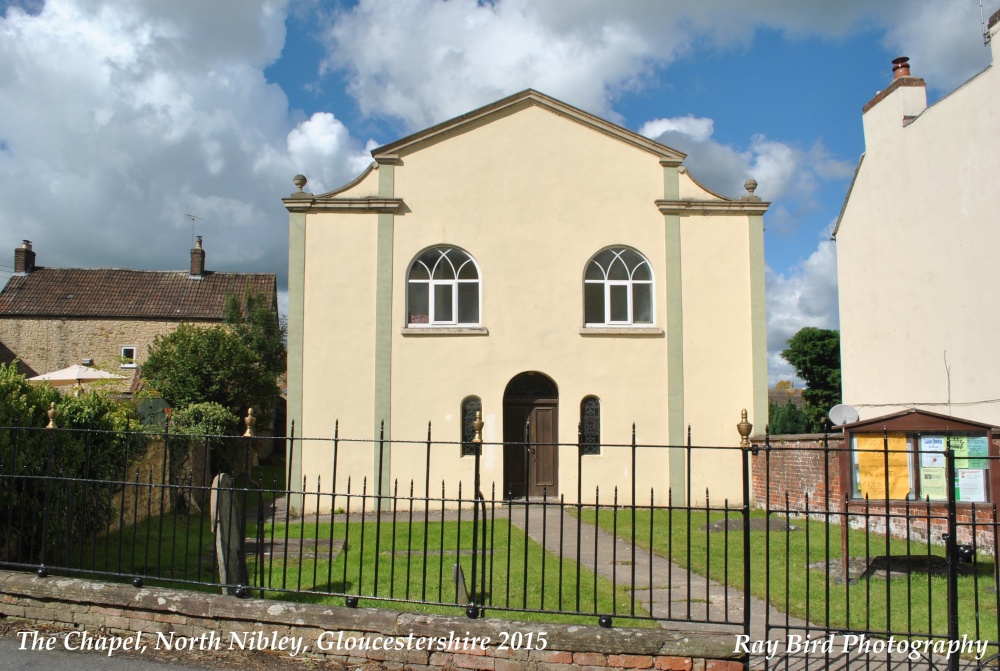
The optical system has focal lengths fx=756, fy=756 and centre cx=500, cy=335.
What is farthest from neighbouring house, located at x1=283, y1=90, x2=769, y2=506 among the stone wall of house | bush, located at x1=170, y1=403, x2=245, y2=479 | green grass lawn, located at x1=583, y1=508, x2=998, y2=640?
the stone wall of house

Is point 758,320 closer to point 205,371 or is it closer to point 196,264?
point 205,371

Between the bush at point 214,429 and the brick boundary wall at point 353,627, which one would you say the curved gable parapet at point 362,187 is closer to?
the bush at point 214,429

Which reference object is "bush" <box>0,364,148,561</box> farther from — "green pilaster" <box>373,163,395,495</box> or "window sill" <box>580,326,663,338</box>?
"window sill" <box>580,326,663,338</box>

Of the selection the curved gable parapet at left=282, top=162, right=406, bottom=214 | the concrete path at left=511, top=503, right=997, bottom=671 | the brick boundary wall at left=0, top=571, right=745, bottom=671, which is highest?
the curved gable parapet at left=282, top=162, right=406, bottom=214

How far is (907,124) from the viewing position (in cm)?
1689

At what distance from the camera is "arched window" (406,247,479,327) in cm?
1569

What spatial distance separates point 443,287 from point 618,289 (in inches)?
145

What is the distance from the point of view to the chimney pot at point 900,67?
17422mm

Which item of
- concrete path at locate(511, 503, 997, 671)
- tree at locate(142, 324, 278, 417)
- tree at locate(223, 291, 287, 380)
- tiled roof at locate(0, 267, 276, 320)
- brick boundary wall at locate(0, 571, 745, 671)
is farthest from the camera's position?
tiled roof at locate(0, 267, 276, 320)

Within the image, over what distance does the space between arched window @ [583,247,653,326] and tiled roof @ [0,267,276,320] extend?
67.6 ft

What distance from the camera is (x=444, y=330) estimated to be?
15.4 meters

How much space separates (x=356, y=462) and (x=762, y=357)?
8.54 metres

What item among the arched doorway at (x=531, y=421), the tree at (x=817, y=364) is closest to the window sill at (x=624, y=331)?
the arched doorway at (x=531, y=421)

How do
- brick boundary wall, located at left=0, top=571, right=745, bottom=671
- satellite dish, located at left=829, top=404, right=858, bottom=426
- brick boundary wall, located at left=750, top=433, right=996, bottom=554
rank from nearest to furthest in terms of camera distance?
brick boundary wall, located at left=0, top=571, right=745, bottom=671 < brick boundary wall, located at left=750, top=433, right=996, bottom=554 < satellite dish, located at left=829, top=404, right=858, bottom=426
